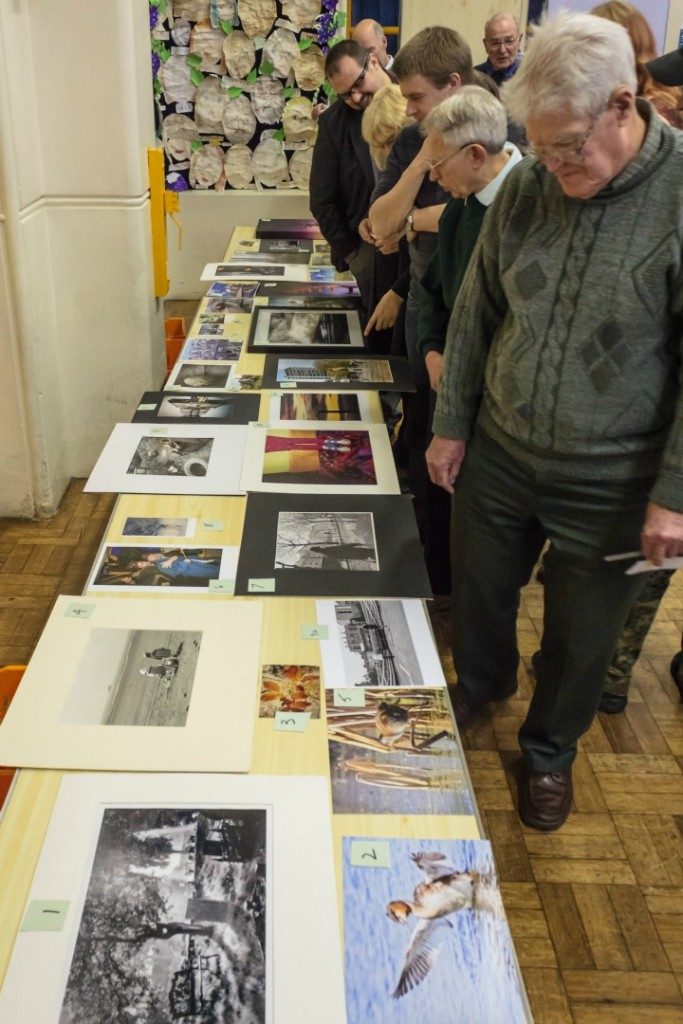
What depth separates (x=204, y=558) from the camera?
1.62 m

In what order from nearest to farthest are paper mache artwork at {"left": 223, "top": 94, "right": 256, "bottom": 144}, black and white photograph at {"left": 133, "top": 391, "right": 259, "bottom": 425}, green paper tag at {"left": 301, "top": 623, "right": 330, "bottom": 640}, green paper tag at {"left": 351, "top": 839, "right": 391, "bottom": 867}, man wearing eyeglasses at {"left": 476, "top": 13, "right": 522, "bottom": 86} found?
green paper tag at {"left": 351, "top": 839, "right": 391, "bottom": 867} < green paper tag at {"left": 301, "top": 623, "right": 330, "bottom": 640} < black and white photograph at {"left": 133, "top": 391, "right": 259, "bottom": 425} < man wearing eyeglasses at {"left": 476, "top": 13, "right": 522, "bottom": 86} < paper mache artwork at {"left": 223, "top": 94, "right": 256, "bottom": 144}

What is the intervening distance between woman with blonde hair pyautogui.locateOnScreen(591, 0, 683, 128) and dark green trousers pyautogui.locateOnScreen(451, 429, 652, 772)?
942 millimetres

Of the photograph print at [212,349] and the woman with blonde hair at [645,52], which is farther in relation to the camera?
the photograph print at [212,349]

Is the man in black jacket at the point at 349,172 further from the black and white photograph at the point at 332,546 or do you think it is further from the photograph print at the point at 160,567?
the photograph print at the point at 160,567

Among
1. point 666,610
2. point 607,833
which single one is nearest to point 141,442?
point 607,833

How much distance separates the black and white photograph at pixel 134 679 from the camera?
1.26m

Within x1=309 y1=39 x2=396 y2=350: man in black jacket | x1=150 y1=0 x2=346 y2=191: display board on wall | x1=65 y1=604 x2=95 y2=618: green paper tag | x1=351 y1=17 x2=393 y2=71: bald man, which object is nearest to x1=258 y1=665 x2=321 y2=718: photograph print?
x1=65 y1=604 x2=95 y2=618: green paper tag

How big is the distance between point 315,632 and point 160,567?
13.1 inches

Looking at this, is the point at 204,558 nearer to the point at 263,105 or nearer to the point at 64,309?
the point at 64,309

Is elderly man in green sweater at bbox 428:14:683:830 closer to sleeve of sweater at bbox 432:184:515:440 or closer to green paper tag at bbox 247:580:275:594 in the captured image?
sleeve of sweater at bbox 432:184:515:440

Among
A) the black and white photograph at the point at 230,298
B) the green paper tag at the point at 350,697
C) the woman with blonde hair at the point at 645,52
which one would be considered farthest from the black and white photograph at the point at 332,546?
the black and white photograph at the point at 230,298

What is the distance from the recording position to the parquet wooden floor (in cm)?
163

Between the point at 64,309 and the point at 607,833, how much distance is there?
2502 millimetres

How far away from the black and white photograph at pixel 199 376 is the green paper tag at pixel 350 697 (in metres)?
1.23
